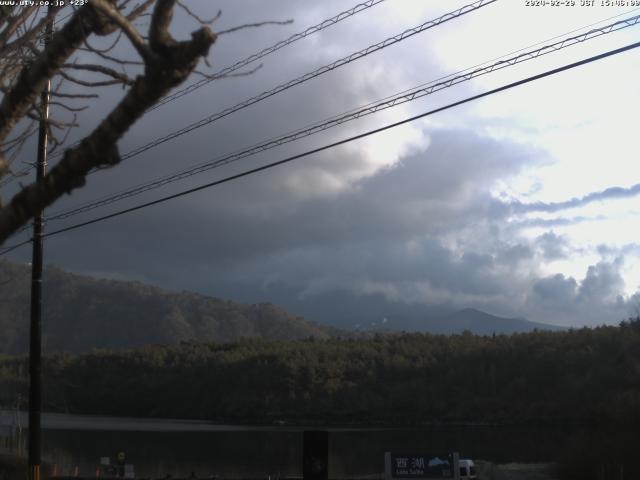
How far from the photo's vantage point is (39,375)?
22.8 meters

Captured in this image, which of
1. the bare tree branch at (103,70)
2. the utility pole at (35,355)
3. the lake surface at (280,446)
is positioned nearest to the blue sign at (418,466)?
the utility pole at (35,355)

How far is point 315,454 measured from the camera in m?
15.1

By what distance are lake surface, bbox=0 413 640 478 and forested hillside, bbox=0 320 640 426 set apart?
26.4ft

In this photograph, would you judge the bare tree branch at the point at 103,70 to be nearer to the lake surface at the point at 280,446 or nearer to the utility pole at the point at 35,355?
the utility pole at the point at 35,355

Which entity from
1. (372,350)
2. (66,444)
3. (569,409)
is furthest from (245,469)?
(372,350)

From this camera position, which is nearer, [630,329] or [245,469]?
[245,469]

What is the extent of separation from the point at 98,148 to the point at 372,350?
432 ft

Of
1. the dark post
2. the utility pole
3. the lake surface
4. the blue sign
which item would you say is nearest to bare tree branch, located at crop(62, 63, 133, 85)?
the dark post

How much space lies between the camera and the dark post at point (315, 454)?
49.0 ft

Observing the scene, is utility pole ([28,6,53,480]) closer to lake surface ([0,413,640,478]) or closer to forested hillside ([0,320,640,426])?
lake surface ([0,413,640,478])

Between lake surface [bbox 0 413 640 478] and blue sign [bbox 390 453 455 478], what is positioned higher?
blue sign [bbox 390 453 455 478]

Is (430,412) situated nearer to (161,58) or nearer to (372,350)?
(372,350)

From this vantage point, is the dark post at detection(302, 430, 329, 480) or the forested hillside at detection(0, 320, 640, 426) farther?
the forested hillside at detection(0, 320, 640, 426)

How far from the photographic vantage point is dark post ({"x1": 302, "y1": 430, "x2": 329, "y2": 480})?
14.9 metres
